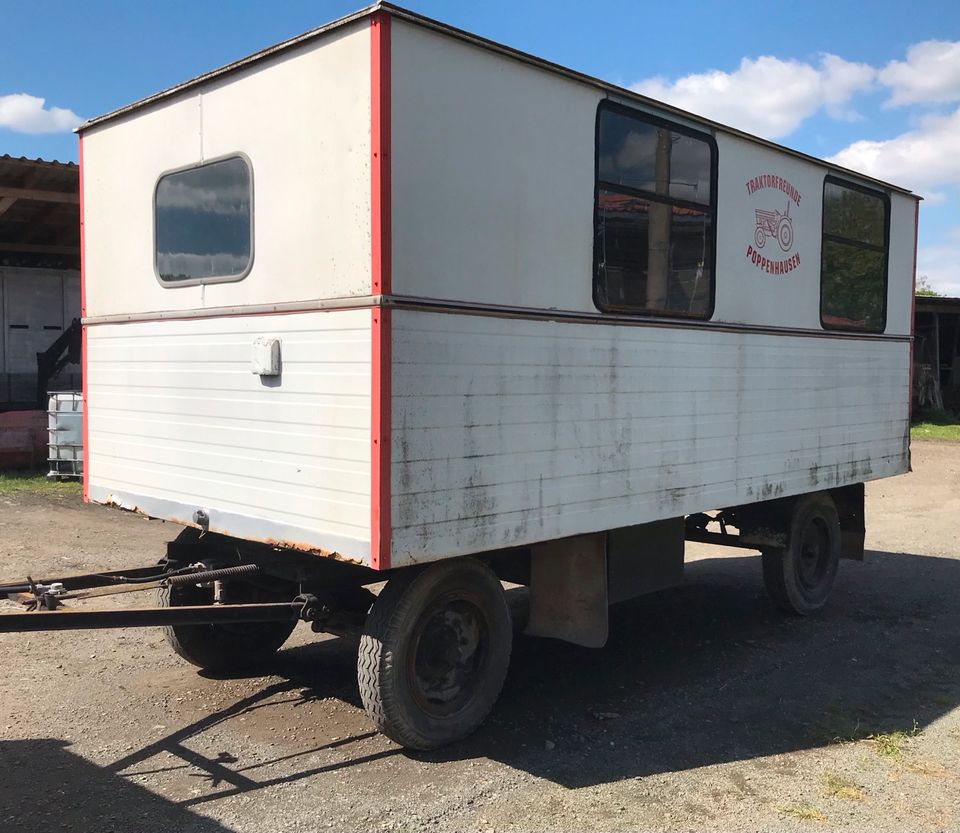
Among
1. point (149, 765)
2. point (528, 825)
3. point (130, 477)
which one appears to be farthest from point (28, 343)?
point (528, 825)

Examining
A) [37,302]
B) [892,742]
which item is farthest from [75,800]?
[37,302]

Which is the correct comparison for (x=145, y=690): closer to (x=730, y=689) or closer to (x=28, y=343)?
(x=730, y=689)

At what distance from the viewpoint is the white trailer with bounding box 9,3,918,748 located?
149 inches

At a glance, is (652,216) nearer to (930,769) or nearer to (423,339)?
(423,339)

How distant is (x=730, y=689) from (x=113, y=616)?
11.2 ft

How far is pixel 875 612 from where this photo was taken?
7125mm

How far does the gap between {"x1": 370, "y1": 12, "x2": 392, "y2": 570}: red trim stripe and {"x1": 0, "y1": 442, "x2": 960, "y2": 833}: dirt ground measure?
116 centimetres

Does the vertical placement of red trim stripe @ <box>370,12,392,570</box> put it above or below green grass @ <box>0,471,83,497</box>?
above

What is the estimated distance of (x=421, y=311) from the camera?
3.81 m

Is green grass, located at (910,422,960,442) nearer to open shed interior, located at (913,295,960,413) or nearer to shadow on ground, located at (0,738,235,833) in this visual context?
open shed interior, located at (913,295,960,413)

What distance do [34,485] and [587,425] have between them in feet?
28.6

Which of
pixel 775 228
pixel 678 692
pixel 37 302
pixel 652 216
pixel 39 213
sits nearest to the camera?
pixel 652 216

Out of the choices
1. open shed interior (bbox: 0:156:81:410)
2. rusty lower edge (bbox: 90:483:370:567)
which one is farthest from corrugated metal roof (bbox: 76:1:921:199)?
open shed interior (bbox: 0:156:81:410)

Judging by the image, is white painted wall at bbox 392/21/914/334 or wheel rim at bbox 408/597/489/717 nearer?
white painted wall at bbox 392/21/914/334
